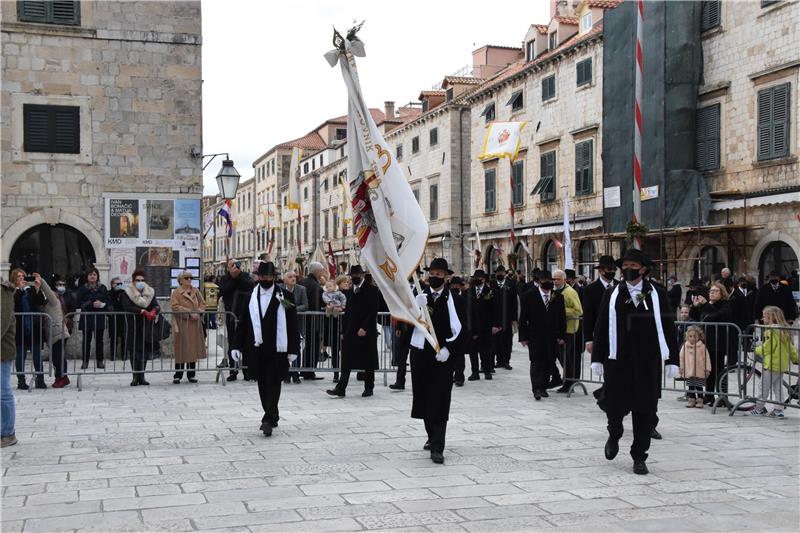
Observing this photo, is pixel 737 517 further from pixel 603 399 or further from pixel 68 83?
pixel 68 83

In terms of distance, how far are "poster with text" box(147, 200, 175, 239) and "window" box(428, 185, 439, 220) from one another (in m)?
24.6

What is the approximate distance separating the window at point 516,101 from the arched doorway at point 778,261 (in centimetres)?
1395

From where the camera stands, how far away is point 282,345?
8539 millimetres

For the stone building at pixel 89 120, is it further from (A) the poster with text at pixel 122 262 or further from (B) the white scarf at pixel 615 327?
(B) the white scarf at pixel 615 327

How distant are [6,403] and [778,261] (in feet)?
59.6

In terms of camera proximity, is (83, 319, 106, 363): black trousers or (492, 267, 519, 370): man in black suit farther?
(492, 267, 519, 370): man in black suit

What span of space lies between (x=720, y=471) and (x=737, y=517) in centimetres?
144

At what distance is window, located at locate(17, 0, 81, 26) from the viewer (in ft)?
50.5

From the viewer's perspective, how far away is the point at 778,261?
20156 millimetres

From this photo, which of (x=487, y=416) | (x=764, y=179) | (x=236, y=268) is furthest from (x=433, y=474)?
(x=764, y=179)

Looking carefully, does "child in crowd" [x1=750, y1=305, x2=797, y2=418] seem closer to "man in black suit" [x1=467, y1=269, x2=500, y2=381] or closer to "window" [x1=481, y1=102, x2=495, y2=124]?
"man in black suit" [x1=467, y1=269, x2=500, y2=381]

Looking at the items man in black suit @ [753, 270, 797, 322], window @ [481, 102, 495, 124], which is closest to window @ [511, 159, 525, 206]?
window @ [481, 102, 495, 124]

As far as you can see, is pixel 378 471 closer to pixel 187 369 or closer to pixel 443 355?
pixel 443 355

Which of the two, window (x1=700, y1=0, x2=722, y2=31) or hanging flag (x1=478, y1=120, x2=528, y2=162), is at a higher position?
window (x1=700, y1=0, x2=722, y2=31)
